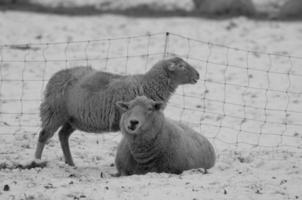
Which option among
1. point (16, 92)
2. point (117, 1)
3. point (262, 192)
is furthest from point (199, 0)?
point (262, 192)

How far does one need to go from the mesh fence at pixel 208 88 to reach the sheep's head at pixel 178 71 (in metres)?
0.77

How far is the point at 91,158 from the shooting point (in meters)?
7.88

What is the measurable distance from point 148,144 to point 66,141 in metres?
1.60

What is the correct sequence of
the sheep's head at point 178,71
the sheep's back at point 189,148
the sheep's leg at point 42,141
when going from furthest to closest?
the sheep's head at point 178,71 < the sheep's leg at point 42,141 < the sheep's back at point 189,148

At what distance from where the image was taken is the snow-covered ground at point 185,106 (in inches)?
224

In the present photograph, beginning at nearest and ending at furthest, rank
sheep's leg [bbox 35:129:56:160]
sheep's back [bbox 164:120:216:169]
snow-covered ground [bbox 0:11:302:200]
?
snow-covered ground [bbox 0:11:302:200] < sheep's back [bbox 164:120:216:169] < sheep's leg [bbox 35:129:56:160]

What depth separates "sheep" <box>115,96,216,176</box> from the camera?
6.65 m

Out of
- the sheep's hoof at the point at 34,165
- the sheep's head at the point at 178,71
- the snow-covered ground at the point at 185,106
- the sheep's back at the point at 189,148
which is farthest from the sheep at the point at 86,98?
the sheep's back at the point at 189,148

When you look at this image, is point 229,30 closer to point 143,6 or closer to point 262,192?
point 143,6

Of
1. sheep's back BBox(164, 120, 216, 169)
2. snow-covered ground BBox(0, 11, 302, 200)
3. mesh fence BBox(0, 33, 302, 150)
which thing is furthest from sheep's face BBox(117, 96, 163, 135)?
mesh fence BBox(0, 33, 302, 150)

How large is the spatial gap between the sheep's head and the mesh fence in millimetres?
773

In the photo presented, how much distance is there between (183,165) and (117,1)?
38.3 feet

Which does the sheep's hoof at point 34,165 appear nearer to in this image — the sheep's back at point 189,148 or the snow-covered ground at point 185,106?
the snow-covered ground at point 185,106

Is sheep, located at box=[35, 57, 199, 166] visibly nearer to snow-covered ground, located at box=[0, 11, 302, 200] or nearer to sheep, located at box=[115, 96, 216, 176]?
snow-covered ground, located at box=[0, 11, 302, 200]
